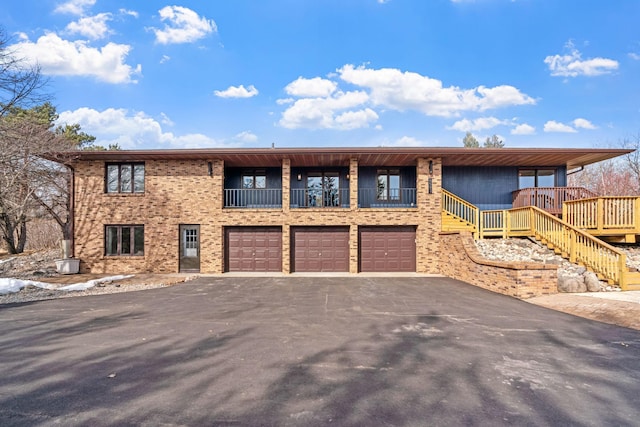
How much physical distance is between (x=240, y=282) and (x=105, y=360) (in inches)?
297

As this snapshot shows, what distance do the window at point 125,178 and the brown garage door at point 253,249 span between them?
482cm

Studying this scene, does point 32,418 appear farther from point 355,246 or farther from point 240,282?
point 355,246

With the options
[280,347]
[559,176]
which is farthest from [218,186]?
[559,176]

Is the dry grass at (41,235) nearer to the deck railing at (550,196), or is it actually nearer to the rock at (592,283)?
the deck railing at (550,196)

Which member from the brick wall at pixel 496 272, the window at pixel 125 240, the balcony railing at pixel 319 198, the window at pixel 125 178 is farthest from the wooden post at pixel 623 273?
the window at pixel 125 178

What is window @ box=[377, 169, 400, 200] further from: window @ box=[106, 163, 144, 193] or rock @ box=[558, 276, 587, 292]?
window @ box=[106, 163, 144, 193]

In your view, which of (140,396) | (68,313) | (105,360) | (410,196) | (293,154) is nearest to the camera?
(140,396)

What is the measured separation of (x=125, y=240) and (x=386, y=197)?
1301 cm

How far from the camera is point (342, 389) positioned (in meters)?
3.76

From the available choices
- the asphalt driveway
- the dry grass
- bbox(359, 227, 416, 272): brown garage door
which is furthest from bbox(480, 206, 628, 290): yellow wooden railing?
the dry grass

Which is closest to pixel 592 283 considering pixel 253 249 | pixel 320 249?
pixel 320 249

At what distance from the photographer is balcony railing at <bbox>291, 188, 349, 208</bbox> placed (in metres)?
16.3

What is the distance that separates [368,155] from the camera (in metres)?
14.1

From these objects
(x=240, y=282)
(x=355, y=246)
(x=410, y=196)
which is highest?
(x=410, y=196)
